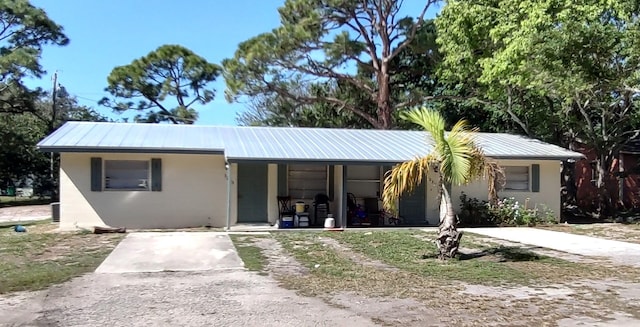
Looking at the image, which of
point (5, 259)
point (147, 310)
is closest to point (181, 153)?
point (5, 259)

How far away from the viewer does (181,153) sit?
14695 mm

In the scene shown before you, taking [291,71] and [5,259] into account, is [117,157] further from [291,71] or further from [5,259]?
[291,71]

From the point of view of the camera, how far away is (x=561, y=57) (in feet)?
44.5

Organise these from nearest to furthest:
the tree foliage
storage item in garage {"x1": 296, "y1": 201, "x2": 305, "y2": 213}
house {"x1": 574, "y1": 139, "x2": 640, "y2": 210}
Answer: storage item in garage {"x1": 296, "y1": 201, "x2": 305, "y2": 213} → house {"x1": 574, "y1": 139, "x2": 640, "y2": 210} → the tree foliage

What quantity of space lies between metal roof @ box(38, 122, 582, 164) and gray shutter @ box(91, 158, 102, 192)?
556 millimetres

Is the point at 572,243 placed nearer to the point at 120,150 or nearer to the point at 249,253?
the point at 249,253

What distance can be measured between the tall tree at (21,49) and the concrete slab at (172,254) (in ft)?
66.1

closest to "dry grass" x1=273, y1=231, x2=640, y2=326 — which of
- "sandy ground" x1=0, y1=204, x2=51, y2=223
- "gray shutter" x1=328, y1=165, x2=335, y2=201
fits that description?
"gray shutter" x1=328, y1=165, x2=335, y2=201

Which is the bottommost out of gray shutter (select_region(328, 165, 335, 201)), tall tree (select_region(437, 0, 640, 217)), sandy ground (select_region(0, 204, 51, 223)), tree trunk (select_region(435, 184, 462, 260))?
sandy ground (select_region(0, 204, 51, 223))

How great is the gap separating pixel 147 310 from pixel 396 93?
871 inches

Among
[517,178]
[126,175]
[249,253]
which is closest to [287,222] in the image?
[126,175]

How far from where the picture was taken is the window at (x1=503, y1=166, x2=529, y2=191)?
57.2 ft

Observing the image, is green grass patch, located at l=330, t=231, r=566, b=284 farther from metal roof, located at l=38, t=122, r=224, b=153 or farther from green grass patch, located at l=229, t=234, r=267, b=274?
metal roof, located at l=38, t=122, r=224, b=153

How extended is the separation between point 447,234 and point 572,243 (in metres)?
4.30
